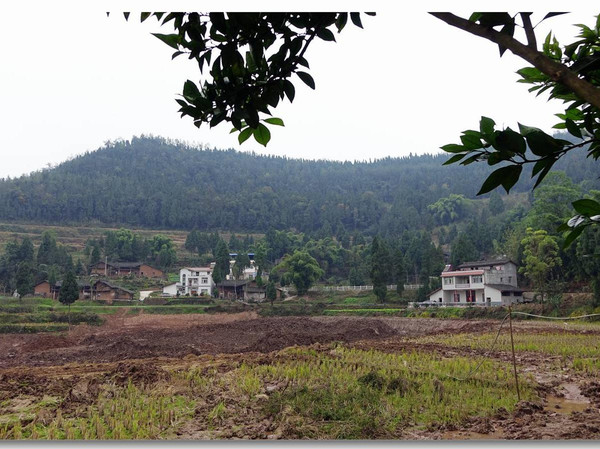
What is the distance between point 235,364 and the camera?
7488 mm

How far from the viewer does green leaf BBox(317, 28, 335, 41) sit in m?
1.33

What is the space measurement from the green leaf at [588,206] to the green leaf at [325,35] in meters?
0.78

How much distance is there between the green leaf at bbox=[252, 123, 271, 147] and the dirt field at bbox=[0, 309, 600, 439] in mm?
2975

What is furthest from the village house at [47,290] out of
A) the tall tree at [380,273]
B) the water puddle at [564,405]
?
the water puddle at [564,405]

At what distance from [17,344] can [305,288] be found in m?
19.6

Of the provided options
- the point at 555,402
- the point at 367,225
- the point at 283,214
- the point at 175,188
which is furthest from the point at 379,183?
the point at 555,402

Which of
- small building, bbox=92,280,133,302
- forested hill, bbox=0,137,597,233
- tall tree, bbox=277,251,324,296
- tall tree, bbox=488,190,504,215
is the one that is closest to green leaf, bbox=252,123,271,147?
small building, bbox=92,280,133,302

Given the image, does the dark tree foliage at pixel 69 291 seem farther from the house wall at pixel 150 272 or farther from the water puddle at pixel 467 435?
the water puddle at pixel 467 435

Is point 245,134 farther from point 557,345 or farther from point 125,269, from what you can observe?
point 125,269

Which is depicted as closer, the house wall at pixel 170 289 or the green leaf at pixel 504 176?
the green leaf at pixel 504 176

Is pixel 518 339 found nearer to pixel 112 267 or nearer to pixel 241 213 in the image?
pixel 112 267

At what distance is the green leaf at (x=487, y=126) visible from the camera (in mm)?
880

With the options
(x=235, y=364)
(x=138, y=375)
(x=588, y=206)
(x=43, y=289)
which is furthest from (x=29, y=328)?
(x=588, y=206)

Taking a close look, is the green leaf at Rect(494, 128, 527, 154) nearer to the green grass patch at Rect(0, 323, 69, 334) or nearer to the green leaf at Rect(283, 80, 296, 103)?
the green leaf at Rect(283, 80, 296, 103)
